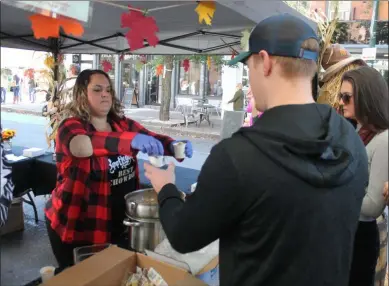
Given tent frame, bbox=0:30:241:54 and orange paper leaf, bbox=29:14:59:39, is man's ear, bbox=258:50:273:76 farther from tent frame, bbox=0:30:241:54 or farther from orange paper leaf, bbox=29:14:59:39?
tent frame, bbox=0:30:241:54

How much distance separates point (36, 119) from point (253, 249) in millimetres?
15258

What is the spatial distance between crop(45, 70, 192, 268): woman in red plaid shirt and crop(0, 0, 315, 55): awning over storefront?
0.53 metres

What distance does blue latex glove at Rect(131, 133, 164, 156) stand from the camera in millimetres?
1961

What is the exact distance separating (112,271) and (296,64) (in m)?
1.05

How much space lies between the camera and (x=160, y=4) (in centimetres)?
239

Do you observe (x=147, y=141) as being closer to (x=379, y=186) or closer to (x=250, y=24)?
(x=379, y=186)

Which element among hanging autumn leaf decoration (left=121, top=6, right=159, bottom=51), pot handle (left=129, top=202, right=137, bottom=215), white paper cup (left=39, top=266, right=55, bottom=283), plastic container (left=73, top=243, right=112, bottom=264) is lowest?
white paper cup (left=39, top=266, right=55, bottom=283)

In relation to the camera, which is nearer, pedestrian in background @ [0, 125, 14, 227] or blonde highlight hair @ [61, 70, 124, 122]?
pedestrian in background @ [0, 125, 14, 227]

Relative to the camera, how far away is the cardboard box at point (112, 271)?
136cm

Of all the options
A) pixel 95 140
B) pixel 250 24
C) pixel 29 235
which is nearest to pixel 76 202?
pixel 95 140

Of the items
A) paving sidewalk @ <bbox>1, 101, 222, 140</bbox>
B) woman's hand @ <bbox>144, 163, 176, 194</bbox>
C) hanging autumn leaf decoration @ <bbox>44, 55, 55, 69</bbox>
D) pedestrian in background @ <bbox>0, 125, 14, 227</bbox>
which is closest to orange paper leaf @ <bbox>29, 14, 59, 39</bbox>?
pedestrian in background @ <bbox>0, 125, 14, 227</bbox>

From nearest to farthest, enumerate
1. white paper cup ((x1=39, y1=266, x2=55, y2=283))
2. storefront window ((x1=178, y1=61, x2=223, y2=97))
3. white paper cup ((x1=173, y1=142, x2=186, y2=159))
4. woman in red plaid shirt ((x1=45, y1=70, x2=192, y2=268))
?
white paper cup ((x1=39, y1=266, x2=55, y2=283))
woman in red plaid shirt ((x1=45, y1=70, x2=192, y2=268))
white paper cup ((x1=173, y1=142, x2=186, y2=159))
storefront window ((x1=178, y1=61, x2=223, y2=97))

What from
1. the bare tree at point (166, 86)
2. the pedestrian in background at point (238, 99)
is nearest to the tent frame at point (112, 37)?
the pedestrian in background at point (238, 99)

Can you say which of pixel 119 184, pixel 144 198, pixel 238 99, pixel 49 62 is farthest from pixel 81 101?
pixel 238 99
